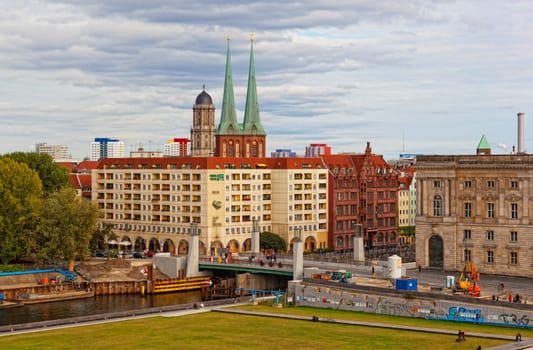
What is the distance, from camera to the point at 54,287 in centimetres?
16175

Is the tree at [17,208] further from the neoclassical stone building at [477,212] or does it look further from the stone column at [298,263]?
the neoclassical stone building at [477,212]

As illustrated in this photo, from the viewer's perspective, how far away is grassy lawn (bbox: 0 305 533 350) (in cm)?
10269

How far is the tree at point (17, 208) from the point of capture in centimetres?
17950

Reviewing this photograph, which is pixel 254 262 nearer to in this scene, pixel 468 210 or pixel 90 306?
pixel 90 306

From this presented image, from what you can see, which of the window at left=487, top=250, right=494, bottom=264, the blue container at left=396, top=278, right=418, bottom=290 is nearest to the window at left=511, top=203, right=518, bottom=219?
the window at left=487, top=250, right=494, bottom=264

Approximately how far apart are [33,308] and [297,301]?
40.7 m

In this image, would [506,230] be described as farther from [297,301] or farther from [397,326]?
[397,326]

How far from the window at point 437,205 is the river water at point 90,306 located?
40850 millimetres

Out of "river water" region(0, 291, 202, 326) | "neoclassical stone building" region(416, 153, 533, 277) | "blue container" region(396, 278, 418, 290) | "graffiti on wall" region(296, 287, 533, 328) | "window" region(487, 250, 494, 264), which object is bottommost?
"river water" region(0, 291, 202, 326)

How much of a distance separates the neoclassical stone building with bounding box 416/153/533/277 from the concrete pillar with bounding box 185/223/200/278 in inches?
1526

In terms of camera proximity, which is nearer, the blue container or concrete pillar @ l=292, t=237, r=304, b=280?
the blue container

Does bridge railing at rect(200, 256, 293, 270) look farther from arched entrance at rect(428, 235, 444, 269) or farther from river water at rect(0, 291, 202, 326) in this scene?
arched entrance at rect(428, 235, 444, 269)

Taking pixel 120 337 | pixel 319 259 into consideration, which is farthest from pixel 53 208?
pixel 120 337

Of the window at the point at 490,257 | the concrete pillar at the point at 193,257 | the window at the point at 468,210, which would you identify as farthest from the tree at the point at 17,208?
the window at the point at 490,257
